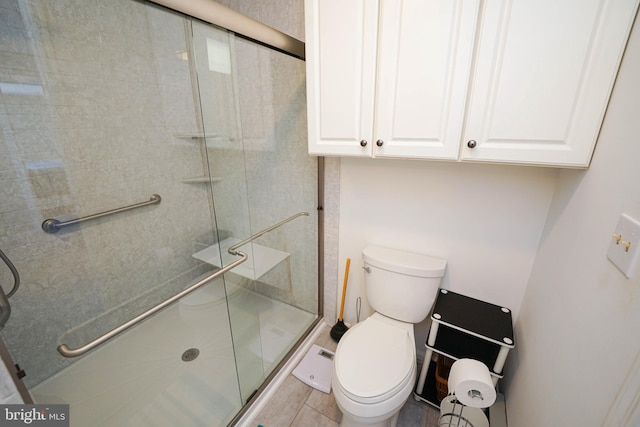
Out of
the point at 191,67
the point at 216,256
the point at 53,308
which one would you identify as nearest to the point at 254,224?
the point at 216,256

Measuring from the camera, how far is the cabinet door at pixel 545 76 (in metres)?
0.70

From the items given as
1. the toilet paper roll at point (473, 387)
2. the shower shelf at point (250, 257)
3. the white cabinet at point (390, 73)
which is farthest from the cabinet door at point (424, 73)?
the shower shelf at point (250, 257)

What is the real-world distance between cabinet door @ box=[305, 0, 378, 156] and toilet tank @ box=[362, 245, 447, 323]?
2.03ft

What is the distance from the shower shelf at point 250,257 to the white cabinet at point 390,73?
2.60ft

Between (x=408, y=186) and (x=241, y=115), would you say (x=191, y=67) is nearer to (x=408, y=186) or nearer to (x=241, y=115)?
(x=241, y=115)

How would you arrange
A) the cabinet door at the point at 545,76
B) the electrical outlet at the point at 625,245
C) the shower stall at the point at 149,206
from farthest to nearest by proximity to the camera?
the shower stall at the point at 149,206
the cabinet door at the point at 545,76
the electrical outlet at the point at 625,245

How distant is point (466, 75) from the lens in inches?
33.9

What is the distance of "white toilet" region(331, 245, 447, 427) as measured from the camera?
0.99 m

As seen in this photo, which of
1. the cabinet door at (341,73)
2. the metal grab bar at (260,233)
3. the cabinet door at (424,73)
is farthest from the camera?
the metal grab bar at (260,233)

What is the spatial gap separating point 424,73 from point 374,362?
48.0 inches

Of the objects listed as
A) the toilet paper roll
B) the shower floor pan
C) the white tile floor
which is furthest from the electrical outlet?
the shower floor pan

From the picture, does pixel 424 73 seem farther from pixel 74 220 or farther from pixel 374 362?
pixel 74 220

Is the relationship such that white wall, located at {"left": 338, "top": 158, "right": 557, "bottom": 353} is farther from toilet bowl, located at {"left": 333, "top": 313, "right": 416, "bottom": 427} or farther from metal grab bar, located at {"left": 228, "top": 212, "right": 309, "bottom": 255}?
toilet bowl, located at {"left": 333, "top": 313, "right": 416, "bottom": 427}
